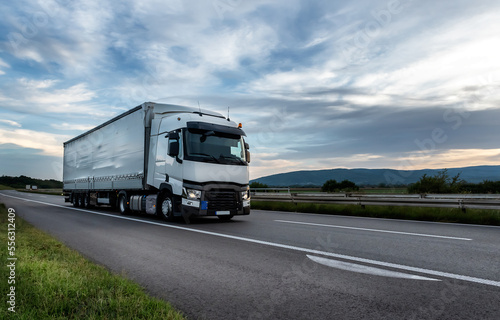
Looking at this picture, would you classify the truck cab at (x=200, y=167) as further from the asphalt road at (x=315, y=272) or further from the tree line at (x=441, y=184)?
the tree line at (x=441, y=184)

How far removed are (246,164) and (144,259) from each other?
6.49 meters

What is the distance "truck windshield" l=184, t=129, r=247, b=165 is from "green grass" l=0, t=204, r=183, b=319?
20.1ft

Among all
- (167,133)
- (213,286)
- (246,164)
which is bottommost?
(213,286)

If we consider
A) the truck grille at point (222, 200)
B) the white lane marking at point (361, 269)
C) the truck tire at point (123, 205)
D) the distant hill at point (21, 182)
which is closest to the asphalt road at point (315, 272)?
the white lane marking at point (361, 269)

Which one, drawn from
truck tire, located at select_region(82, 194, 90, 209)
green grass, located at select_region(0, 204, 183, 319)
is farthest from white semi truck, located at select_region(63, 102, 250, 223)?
green grass, located at select_region(0, 204, 183, 319)

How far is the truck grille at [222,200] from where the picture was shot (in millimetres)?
11312

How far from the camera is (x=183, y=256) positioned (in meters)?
6.38

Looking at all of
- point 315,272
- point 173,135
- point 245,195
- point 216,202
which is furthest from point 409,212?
point 315,272

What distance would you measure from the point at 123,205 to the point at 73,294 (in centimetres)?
1273

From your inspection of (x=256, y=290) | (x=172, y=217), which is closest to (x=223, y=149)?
(x=172, y=217)

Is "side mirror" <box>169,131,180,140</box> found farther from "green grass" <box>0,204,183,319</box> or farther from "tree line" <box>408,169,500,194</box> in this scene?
"tree line" <box>408,169,500,194</box>

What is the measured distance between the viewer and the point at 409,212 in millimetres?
13789

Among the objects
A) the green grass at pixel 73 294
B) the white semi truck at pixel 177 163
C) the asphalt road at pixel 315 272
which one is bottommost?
the asphalt road at pixel 315 272

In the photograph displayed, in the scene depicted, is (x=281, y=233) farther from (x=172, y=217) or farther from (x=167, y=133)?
(x=167, y=133)
